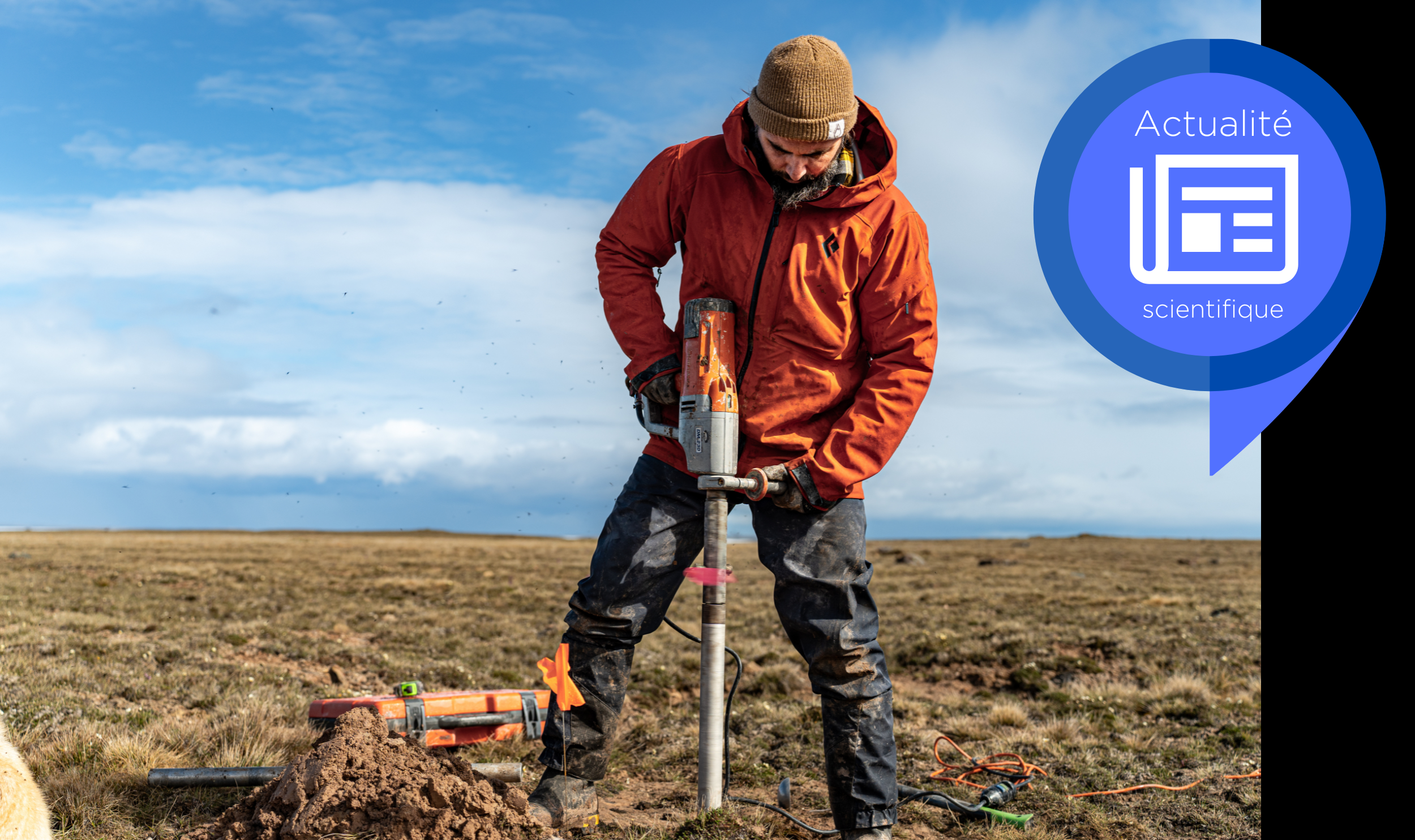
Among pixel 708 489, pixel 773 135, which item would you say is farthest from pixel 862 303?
pixel 708 489

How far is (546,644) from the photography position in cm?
1050

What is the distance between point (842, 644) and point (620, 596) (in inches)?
37.6

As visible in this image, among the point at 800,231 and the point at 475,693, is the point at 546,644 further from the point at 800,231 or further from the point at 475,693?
the point at 800,231

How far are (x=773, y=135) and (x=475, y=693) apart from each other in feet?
11.3

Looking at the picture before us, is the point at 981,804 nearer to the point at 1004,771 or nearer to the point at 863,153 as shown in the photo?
the point at 1004,771

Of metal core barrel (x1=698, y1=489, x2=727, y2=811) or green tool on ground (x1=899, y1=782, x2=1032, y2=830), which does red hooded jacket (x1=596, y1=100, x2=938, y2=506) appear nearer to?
metal core barrel (x1=698, y1=489, x2=727, y2=811)

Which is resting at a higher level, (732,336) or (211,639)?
(732,336)

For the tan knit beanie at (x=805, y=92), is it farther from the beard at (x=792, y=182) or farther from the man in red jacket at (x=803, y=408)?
the beard at (x=792, y=182)

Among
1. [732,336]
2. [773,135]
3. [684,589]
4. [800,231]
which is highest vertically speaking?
[773,135]

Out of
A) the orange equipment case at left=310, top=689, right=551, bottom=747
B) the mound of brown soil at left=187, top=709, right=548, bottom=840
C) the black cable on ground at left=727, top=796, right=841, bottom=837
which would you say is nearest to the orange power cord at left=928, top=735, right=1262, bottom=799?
the black cable on ground at left=727, top=796, right=841, bottom=837

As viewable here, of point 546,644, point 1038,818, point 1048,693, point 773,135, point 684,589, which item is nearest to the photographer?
point 773,135

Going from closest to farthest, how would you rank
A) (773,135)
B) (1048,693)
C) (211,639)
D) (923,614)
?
(773,135) < (1048,693) < (211,639) < (923,614)

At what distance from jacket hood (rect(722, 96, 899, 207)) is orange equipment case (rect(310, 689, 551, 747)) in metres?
3.01

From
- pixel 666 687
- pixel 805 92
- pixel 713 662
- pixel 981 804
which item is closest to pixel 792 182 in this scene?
pixel 805 92
